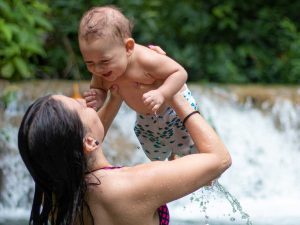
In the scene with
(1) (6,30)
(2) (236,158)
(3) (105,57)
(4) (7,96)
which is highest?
(3) (105,57)

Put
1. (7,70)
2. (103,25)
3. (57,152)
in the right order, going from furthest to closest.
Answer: (7,70) → (103,25) → (57,152)

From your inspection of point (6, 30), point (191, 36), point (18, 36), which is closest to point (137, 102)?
point (6, 30)

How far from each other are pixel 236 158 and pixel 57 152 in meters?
4.49

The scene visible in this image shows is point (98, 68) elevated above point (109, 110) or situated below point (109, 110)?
above

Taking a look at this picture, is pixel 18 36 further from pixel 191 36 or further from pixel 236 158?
pixel 191 36

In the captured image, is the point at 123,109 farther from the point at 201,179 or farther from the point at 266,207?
the point at 201,179

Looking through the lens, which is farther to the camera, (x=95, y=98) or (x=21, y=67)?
(x=21, y=67)

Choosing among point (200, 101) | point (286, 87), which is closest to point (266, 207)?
point (200, 101)

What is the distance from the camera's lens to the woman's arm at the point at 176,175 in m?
2.28

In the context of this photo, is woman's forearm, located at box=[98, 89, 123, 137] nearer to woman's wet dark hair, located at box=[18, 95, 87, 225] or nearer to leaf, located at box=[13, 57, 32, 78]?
woman's wet dark hair, located at box=[18, 95, 87, 225]

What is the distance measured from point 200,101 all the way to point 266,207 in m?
1.28

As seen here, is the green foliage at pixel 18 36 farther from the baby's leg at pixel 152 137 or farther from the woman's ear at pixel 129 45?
the woman's ear at pixel 129 45

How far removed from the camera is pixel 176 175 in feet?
7.50

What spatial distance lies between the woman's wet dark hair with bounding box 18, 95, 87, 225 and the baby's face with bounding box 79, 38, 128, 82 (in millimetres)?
610
